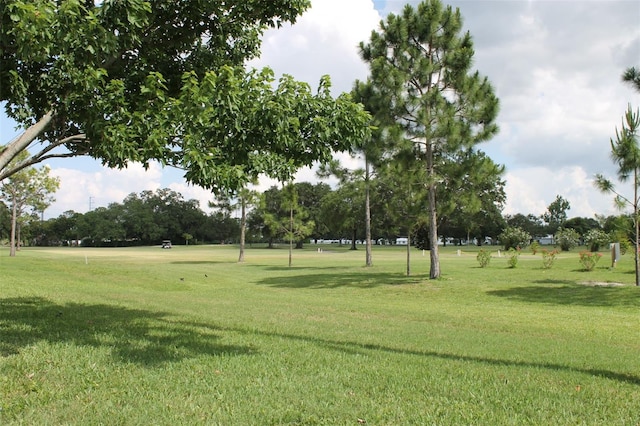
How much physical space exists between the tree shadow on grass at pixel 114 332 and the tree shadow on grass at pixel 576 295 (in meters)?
13.2

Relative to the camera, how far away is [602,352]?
8.02 m

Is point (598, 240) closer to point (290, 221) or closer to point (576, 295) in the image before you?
point (290, 221)

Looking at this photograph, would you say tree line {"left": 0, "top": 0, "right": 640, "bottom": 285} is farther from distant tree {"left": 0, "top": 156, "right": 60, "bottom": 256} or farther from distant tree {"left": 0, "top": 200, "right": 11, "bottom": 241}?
distant tree {"left": 0, "top": 200, "right": 11, "bottom": 241}

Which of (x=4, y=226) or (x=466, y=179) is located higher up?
(x=466, y=179)

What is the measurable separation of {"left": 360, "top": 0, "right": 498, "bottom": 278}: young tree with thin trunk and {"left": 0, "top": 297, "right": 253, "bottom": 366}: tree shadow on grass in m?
15.2

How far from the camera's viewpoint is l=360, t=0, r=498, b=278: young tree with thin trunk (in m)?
21.8

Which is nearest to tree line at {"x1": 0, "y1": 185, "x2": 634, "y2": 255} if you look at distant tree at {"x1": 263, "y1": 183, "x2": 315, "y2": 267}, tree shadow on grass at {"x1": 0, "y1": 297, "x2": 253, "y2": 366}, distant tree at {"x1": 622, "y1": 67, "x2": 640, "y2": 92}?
distant tree at {"x1": 263, "y1": 183, "x2": 315, "y2": 267}

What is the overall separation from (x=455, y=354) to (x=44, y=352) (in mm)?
5532

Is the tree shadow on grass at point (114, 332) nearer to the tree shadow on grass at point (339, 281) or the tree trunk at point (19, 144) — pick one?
the tree trunk at point (19, 144)

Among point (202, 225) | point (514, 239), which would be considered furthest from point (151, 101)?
point (202, 225)

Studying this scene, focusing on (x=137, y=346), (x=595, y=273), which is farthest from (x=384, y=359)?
(x=595, y=273)

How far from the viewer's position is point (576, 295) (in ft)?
59.8

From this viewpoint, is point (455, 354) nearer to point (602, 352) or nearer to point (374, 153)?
point (602, 352)

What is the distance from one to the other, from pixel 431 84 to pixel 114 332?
19.1m
